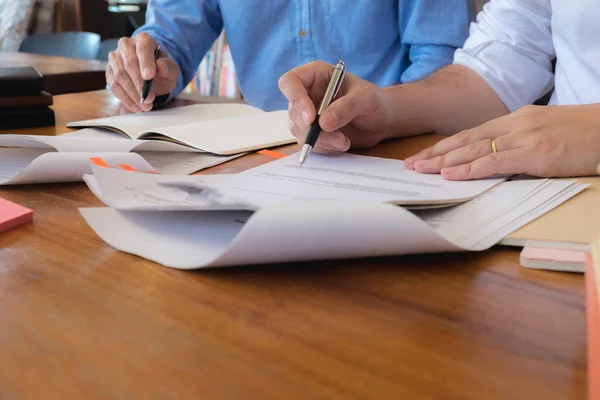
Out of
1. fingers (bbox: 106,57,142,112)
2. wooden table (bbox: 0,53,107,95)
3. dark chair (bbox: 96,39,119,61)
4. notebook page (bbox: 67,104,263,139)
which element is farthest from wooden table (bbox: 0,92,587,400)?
dark chair (bbox: 96,39,119,61)

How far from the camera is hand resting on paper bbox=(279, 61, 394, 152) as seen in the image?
73cm

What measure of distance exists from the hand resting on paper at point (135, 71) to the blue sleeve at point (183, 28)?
5.0 inches

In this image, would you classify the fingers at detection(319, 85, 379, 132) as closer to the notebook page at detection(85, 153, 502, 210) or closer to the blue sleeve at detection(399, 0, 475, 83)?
the notebook page at detection(85, 153, 502, 210)

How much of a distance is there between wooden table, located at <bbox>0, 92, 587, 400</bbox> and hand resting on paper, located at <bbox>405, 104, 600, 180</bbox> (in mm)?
184

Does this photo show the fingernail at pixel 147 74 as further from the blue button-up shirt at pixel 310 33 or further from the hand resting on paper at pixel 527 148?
the hand resting on paper at pixel 527 148

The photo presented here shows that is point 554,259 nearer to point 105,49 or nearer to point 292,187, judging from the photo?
point 292,187

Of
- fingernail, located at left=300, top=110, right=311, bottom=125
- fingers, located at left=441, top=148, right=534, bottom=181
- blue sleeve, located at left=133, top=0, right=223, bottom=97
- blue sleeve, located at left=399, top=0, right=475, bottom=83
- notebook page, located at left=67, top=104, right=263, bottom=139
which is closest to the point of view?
fingers, located at left=441, top=148, right=534, bottom=181

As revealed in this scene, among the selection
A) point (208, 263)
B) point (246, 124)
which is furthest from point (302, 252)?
point (246, 124)

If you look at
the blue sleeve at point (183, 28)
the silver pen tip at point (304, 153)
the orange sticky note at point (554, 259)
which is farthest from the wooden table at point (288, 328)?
the blue sleeve at point (183, 28)

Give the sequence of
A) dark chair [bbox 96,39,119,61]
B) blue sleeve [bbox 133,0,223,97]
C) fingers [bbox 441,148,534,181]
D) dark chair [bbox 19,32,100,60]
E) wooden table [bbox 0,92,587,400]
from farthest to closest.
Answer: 1. dark chair [bbox 19,32,100,60]
2. dark chair [bbox 96,39,119,61]
3. blue sleeve [bbox 133,0,223,97]
4. fingers [bbox 441,148,534,181]
5. wooden table [bbox 0,92,587,400]

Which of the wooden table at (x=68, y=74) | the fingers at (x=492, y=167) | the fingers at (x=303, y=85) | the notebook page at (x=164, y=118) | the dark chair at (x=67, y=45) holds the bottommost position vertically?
the dark chair at (x=67, y=45)

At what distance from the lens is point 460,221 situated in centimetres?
50

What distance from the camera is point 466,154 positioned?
65cm

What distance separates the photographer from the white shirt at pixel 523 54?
3.17ft
